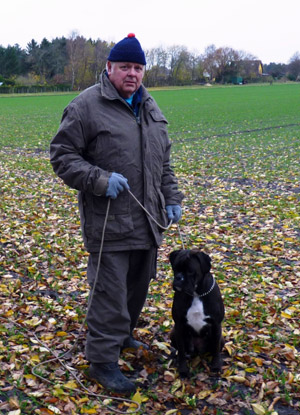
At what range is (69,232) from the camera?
8148 millimetres

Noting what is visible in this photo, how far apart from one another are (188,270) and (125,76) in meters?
1.58

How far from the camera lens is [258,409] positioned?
3.63 meters

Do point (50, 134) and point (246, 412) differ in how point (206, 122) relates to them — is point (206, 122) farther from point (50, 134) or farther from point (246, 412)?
point (246, 412)

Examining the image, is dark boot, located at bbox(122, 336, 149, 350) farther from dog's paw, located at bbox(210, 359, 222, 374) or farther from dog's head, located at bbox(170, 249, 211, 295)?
dog's head, located at bbox(170, 249, 211, 295)

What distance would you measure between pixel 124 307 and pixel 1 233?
471 centimetres

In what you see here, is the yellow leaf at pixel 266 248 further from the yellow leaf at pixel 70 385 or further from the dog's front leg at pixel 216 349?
the yellow leaf at pixel 70 385

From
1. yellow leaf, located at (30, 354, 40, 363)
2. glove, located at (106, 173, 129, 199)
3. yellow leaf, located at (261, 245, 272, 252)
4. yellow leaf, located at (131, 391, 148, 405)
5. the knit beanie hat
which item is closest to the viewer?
glove, located at (106, 173, 129, 199)

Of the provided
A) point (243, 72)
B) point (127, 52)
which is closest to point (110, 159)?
point (127, 52)

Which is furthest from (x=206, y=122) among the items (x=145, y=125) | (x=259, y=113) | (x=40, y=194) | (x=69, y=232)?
(x=145, y=125)

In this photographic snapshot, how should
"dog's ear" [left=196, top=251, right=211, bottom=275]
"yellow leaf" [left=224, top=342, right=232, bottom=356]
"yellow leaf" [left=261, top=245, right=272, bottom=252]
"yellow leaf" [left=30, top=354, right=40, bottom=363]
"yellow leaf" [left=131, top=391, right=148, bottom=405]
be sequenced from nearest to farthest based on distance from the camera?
"yellow leaf" [left=131, top=391, right=148, bottom=405]
"dog's ear" [left=196, top=251, right=211, bottom=275]
"yellow leaf" [left=30, top=354, right=40, bottom=363]
"yellow leaf" [left=224, top=342, right=232, bottom=356]
"yellow leaf" [left=261, top=245, right=272, bottom=252]

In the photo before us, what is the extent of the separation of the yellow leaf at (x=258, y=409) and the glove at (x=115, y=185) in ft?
6.32

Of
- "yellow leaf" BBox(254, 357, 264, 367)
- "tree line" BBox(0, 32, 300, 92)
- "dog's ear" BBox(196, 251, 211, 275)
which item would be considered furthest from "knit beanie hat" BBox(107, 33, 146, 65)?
"tree line" BBox(0, 32, 300, 92)

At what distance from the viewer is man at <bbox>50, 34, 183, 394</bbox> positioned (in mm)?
3572

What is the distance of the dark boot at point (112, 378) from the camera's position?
150 inches
